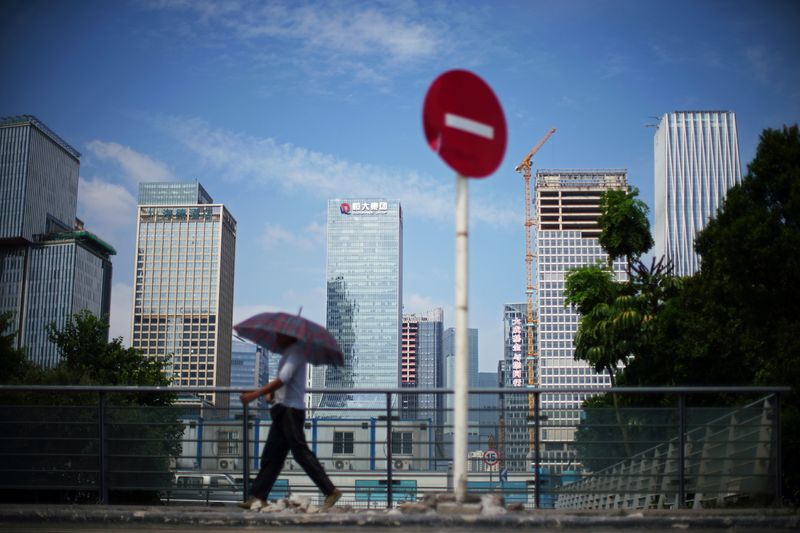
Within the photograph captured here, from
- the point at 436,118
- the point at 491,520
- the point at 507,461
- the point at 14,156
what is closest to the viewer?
the point at 436,118

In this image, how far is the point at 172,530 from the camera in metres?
6.57

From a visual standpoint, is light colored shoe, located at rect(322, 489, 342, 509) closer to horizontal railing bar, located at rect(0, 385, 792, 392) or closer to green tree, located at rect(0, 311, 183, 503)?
horizontal railing bar, located at rect(0, 385, 792, 392)

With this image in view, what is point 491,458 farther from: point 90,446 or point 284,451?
point 90,446

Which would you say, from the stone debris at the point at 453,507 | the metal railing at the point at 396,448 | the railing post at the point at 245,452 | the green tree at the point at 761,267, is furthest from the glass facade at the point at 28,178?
the stone debris at the point at 453,507

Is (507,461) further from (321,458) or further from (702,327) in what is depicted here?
(702,327)

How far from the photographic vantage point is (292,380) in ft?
24.7

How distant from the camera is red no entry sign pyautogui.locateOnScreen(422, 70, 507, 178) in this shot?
5836 millimetres

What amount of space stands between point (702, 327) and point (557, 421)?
20.7 meters

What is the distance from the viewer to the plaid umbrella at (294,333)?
24.6ft

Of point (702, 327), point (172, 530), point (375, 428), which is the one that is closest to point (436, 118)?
point (172, 530)

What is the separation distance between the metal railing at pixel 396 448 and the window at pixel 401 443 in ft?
0.05

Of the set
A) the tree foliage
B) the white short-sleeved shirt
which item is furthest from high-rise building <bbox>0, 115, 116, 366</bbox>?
the white short-sleeved shirt

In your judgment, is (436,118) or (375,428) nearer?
(436,118)

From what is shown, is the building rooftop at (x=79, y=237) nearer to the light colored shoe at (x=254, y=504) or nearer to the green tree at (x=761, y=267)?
the green tree at (x=761, y=267)
